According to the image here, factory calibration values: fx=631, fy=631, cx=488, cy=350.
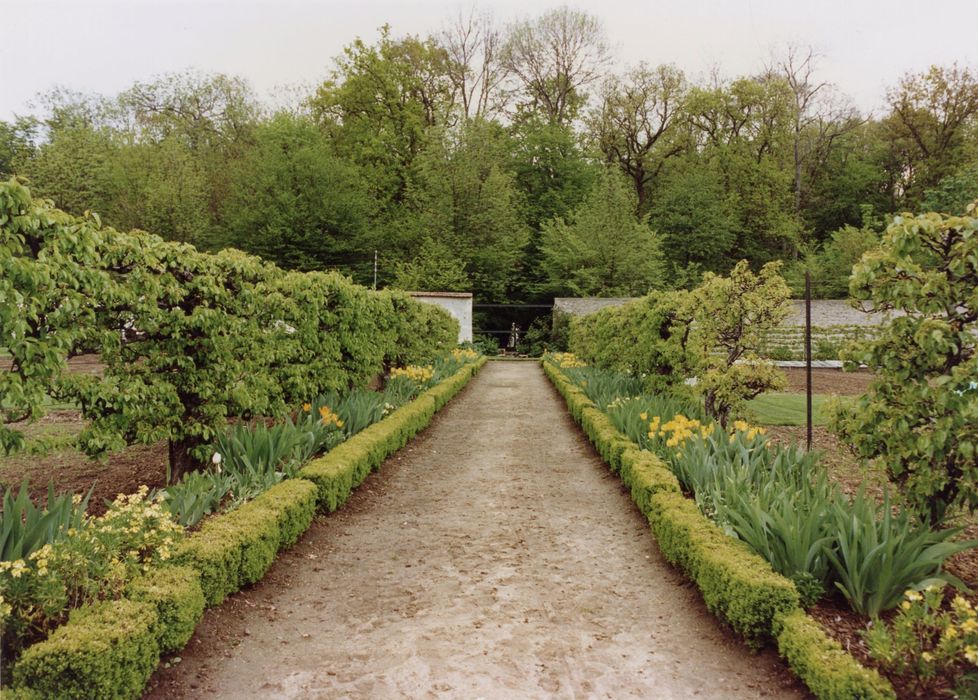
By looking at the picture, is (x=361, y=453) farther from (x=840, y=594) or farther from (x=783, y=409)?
(x=783, y=409)

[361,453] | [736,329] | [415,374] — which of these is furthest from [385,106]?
[361,453]

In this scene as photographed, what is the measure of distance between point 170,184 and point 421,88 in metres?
15.6

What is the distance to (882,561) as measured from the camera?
317cm

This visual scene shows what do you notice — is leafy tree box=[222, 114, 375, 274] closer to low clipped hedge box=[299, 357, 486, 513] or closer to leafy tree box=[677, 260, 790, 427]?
low clipped hedge box=[299, 357, 486, 513]

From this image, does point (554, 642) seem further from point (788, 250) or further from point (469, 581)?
point (788, 250)

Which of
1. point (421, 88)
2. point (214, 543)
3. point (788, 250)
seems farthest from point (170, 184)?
point (788, 250)

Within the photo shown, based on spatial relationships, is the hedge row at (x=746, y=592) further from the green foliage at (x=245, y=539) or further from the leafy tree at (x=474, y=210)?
the leafy tree at (x=474, y=210)

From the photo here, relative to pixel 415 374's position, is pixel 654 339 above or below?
above

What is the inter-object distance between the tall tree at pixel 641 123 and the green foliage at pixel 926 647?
3711 cm

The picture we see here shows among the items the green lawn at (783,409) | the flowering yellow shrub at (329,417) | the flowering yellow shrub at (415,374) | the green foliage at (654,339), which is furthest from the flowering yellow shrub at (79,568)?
the flowering yellow shrub at (415,374)

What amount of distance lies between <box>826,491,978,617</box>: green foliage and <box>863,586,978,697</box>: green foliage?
0.97ft

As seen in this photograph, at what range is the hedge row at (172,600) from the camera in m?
2.38

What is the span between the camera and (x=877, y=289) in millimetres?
3906

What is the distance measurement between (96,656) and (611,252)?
92.3 ft
